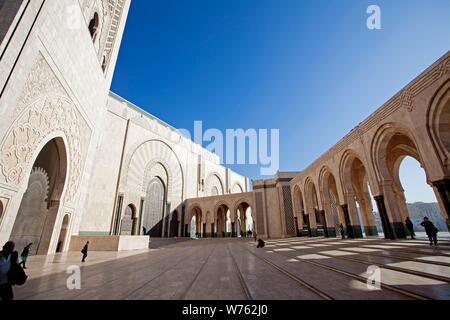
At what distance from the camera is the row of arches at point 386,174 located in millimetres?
6137

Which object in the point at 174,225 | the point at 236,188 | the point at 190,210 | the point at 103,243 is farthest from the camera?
the point at 236,188

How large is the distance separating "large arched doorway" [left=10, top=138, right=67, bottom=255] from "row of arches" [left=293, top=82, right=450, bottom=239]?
46.0ft

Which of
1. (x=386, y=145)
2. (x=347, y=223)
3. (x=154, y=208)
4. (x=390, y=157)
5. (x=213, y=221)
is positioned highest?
(x=390, y=157)

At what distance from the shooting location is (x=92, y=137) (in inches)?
456

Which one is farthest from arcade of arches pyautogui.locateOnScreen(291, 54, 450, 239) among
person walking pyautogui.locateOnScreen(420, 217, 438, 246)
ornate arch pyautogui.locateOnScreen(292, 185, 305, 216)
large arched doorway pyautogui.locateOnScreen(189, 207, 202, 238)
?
large arched doorway pyautogui.locateOnScreen(189, 207, 202, 238)

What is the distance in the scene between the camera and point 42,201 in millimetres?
9430

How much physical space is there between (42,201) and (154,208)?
11.2 m

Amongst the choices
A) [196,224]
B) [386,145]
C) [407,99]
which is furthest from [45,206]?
[196,224]

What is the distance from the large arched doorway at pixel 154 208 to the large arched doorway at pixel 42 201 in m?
9.90

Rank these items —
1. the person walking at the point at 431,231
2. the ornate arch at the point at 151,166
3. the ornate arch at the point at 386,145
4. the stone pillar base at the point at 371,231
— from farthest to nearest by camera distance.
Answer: the ornate arch at the point at 151,166 → the stone pillar base at the point at 371,231 → the ornate arch at the point at 386,145 → the person walking at the point at 431,231

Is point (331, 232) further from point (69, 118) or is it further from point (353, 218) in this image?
point (69, 118)

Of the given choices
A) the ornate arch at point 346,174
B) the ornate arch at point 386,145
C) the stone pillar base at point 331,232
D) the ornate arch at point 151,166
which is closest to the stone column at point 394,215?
the ornate arch at point 386,145

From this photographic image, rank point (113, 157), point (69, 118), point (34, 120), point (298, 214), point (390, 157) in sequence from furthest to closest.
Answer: point (298, 214) < point (113, 157) < point (390, 157) < point (69, 118) < point (34, 120)

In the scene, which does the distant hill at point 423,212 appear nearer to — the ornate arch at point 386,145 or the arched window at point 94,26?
the ornate arch at point 386,145
